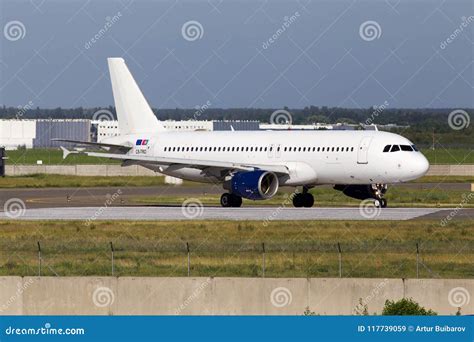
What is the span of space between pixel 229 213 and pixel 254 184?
6.89ft

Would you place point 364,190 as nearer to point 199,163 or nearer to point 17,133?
point 199,163

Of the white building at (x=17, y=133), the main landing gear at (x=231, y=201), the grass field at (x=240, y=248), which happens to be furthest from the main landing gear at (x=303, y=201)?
the white building at (x=17, y=133)

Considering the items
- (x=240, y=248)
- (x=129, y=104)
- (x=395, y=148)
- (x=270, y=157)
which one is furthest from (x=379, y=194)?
(x=240, y=248)

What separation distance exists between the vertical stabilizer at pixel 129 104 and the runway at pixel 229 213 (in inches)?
321

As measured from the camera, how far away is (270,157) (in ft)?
199

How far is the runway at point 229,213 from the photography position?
171 ft

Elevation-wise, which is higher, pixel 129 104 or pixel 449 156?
pixel 449 156

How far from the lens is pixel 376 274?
1282 inches

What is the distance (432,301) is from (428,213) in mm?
26055

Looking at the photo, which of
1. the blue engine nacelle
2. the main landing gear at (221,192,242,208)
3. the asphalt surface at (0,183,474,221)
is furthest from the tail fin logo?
the blue engine nacelle

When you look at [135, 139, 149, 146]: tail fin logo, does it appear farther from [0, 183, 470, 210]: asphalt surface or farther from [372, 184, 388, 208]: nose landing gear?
[372, 184, 388, 208]: nose landing gear
